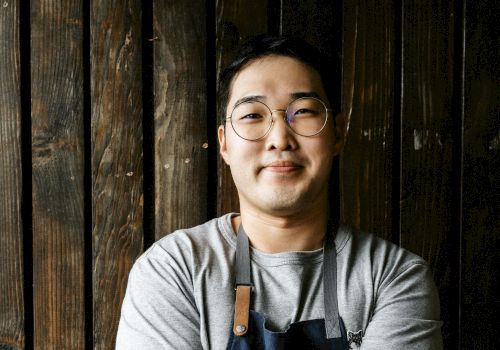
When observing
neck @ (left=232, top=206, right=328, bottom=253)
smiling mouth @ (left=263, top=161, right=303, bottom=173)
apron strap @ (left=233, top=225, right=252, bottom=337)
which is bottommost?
apron strap @ (left=233, top=225, right=252, bottom=337)

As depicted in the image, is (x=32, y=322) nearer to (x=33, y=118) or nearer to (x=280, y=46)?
(x=33, y=118)

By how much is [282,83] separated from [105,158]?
0.72m

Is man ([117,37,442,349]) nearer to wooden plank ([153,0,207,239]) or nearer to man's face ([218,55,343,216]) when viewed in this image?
man's face ([218,55,343,216])

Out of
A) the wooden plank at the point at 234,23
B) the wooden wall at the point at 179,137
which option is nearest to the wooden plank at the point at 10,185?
the wooden wall at the point at 179,137

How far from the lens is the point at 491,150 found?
5.68ft

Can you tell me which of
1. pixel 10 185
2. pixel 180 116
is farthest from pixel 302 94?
pixel 10 185

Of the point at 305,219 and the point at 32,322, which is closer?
the point at 305,219

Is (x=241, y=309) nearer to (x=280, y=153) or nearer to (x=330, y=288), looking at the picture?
(x=330, y=288)

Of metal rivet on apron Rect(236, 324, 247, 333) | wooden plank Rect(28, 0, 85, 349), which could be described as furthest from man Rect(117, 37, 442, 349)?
wooden plank Rect(28, 0, 85, 349)

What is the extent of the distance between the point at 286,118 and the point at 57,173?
0.87m

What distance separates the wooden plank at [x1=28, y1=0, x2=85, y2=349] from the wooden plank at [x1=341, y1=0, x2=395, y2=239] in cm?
96

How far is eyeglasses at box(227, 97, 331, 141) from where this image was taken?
131cm

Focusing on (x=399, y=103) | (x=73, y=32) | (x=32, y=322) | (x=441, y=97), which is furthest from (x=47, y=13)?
(x=441, y=97)

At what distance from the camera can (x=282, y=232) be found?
1.41 m
